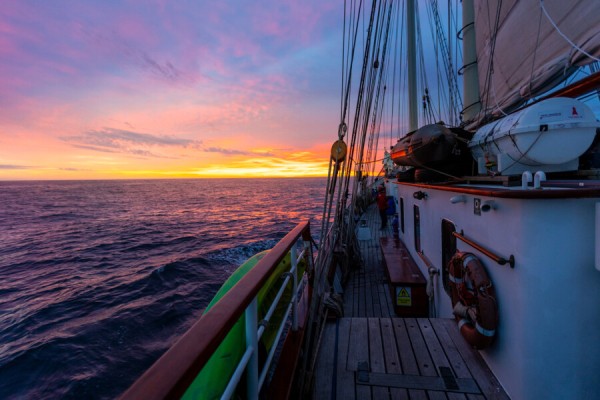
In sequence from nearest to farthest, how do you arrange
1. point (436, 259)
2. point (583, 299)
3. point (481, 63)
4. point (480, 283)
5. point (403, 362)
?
point (583, 299) < point (480, 283) < point (403, 362) < point (436, 259) < point (481, 63)

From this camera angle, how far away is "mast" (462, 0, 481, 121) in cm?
635

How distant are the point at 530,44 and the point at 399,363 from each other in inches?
174

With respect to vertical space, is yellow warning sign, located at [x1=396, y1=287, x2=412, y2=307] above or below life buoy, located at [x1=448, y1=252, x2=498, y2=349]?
below

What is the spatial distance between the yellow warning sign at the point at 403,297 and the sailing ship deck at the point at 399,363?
128 centimetres

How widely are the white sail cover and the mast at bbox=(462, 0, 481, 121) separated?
1.08ft

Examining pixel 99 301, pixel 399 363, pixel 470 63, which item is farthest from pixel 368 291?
pixel 99 301

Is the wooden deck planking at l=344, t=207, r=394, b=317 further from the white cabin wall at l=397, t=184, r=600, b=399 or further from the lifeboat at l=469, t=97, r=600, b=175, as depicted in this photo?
the lifeboat at l=469, t=97, r=600, b=175

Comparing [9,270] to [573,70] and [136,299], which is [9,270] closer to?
[136,299]

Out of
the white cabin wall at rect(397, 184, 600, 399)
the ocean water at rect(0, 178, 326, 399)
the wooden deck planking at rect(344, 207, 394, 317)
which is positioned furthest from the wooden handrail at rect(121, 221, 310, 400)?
the ocean water at rect(0, 178, 326, 399)

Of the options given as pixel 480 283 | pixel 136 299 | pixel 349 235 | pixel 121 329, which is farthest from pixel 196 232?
pixel 480 283

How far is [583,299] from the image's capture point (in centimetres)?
215

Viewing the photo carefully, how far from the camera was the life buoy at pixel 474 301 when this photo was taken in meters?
2.63

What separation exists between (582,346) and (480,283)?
0.76m

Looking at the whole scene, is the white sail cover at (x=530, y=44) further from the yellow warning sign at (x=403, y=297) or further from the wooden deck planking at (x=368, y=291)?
the wooden deck planking at (x=368, y=291)
